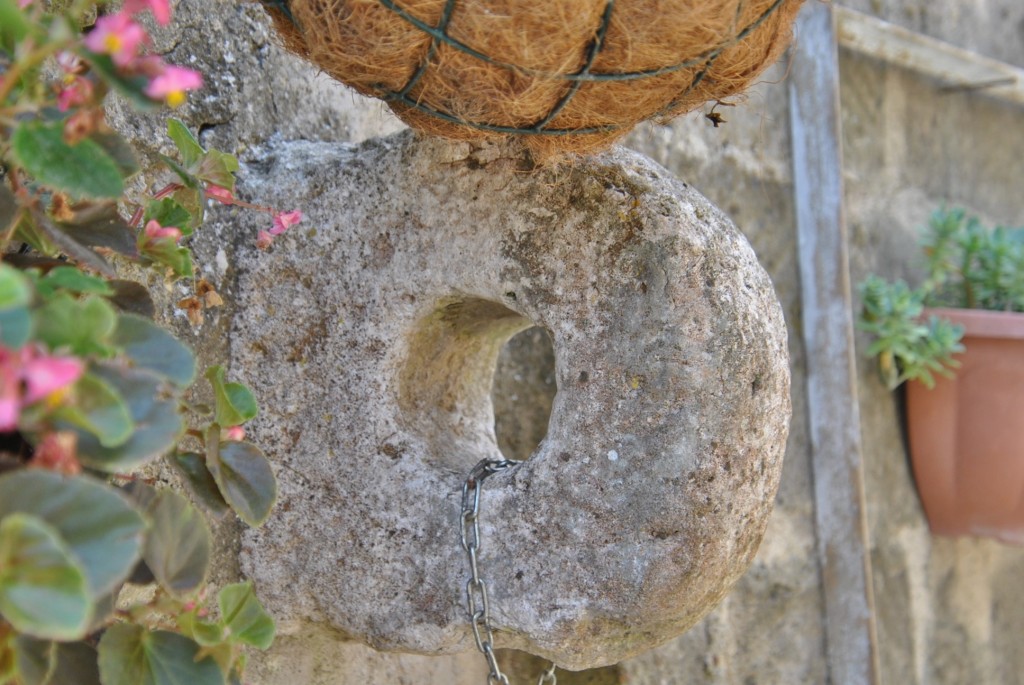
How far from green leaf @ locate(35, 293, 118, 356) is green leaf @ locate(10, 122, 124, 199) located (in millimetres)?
72

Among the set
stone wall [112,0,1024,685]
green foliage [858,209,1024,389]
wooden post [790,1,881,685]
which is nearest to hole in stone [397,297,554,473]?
stone wall [112,0,1024,685]

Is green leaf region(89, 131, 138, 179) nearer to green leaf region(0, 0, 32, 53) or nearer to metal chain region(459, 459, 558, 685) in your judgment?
green leaf region(0, 0, 32, 53)

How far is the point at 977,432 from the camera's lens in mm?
1786

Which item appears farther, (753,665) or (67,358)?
(753,665)

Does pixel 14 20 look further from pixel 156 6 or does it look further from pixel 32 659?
pixel 32 659

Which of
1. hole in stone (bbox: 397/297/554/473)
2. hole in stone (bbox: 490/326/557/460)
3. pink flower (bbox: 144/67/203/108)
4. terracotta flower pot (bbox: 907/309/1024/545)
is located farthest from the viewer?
terracotta flower pot (bbox: 907/309/1024/545)

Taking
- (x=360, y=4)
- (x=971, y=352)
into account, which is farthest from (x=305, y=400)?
(x=971, y=352)

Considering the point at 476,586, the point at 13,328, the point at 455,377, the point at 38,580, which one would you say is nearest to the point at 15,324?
the point at 13,328

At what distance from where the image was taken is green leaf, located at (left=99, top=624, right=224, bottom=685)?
22.5 inches

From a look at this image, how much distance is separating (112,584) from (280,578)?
570mm

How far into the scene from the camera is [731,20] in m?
0.66

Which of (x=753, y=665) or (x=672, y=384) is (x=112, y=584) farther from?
(x=753, y=665)

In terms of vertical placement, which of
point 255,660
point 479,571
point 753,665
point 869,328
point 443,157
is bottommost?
point 753,665

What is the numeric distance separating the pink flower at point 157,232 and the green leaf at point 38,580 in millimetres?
332
